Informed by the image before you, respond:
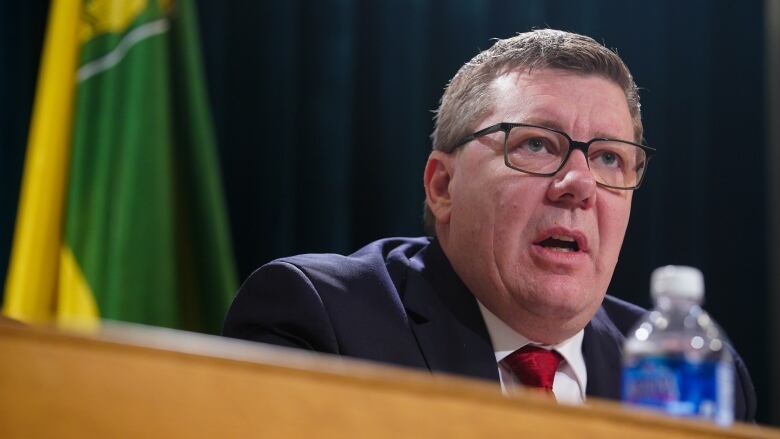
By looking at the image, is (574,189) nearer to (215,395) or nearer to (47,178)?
(215,395)

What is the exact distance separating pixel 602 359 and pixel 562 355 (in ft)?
0.32

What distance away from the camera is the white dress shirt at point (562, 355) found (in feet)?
5.49

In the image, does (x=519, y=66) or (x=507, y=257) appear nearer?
(x=507, y=257)

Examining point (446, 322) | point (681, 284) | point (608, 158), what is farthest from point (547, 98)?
point (681, 284)

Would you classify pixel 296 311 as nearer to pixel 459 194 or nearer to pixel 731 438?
pixel 459 194

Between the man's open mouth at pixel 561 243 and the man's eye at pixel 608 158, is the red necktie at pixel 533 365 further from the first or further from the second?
the man's eye at pixel 608 158

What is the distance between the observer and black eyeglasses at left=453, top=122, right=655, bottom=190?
1.72 meters

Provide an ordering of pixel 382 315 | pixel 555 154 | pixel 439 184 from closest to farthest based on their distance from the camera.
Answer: pixel 382 315
pixel 555 154
pixel 439 184

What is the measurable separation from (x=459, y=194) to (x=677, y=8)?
1243mm

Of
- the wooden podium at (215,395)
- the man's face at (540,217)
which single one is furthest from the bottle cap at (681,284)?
the man's face at (540,217)

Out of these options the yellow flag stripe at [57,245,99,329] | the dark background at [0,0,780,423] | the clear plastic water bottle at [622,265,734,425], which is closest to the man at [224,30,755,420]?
the clear plastic water bottle at [622,265,734,425]

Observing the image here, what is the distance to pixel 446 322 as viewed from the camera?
1663 millimetres

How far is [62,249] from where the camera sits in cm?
239

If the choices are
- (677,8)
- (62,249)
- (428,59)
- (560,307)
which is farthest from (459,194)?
(677,8)
